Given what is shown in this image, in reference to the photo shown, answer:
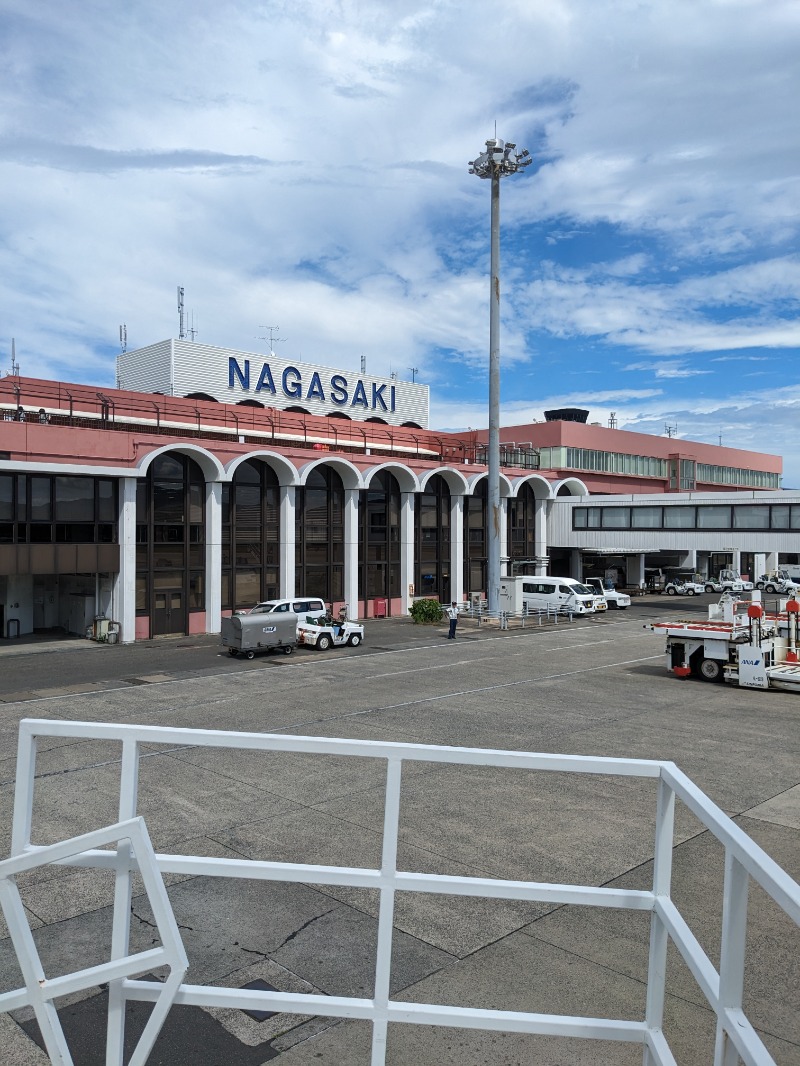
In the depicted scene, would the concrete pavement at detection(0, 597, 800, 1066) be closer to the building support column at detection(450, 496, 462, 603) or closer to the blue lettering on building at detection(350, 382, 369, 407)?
the building support column at detection(450, 496, 462, 603)

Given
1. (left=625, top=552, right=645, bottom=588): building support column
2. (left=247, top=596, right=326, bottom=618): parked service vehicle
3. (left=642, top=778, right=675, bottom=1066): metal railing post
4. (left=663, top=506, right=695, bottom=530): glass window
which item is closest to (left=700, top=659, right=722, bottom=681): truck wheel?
(left=247, top=596, right=326, bottom=618): parked service vehicle

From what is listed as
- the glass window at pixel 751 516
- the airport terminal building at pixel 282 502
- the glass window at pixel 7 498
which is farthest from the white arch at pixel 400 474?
the glass window at pixel 751 516

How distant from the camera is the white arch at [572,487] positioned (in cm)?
5175

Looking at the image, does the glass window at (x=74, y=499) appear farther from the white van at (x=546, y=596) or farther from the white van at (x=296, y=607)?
the white van at (x=546, y=596)

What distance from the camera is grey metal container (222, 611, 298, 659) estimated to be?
89.0 feet

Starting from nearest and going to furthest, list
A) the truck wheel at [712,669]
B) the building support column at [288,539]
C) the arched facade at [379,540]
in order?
the truck wheel at [712,669] < the building support column at [288,539] < the arched facade at [379,540]

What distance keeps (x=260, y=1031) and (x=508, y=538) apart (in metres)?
44.1

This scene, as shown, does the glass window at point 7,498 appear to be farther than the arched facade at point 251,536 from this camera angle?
No

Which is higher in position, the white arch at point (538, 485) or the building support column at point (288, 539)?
the white arch at point (538, 485)

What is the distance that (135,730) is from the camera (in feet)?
12.4

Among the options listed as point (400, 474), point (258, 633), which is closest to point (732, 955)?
point (258, 633)

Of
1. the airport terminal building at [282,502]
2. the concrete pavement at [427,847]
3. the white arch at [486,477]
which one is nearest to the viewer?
the concrete pavement at [427,847]

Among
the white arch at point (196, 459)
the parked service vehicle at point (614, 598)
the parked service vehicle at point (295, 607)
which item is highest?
the white arch at point (196, 459)

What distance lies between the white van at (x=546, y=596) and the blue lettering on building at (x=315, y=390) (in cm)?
1760
